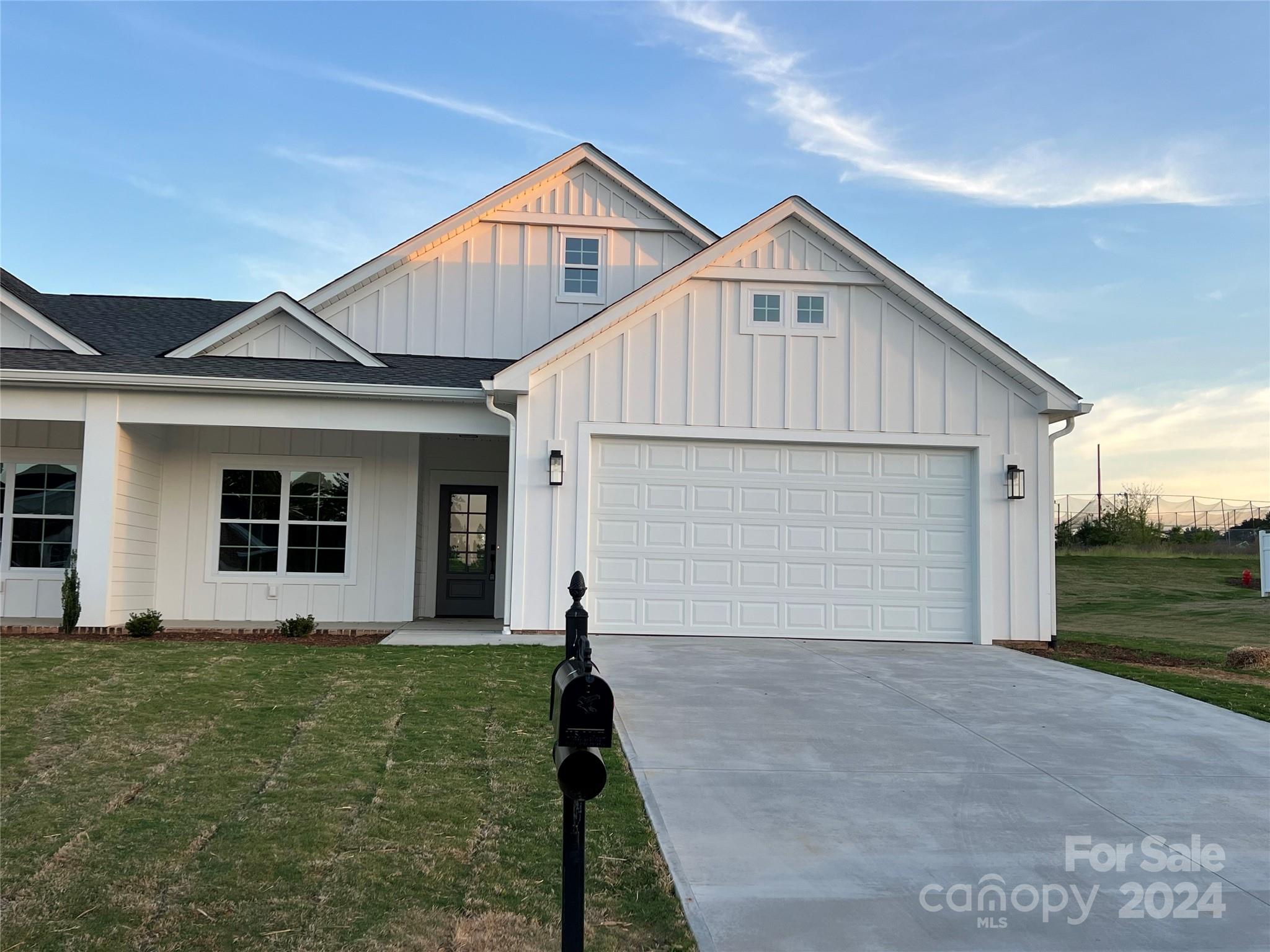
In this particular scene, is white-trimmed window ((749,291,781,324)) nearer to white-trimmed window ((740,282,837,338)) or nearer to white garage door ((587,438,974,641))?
white-trimmed window ((740,282,837,338))

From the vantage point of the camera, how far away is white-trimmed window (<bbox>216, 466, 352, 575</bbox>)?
13.2m

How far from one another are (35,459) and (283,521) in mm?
3318

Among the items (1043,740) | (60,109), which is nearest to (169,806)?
(1043,740)

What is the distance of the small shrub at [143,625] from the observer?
434 inches

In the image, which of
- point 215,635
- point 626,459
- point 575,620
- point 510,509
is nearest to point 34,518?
point 215,635

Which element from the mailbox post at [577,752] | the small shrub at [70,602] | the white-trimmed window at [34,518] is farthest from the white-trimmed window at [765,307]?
the mailbox post at [577,752]

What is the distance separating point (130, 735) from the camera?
6.25 metres

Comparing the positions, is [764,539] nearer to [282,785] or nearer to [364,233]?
[282,785]

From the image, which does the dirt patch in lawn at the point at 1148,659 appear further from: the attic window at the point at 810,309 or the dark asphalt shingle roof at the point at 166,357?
the dark asphalt shingle roof at the point at 166,357

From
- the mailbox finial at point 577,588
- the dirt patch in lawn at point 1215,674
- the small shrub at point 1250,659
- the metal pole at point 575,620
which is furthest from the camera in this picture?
the small shrub at point 1250,659

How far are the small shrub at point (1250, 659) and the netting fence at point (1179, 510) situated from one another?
31.1m

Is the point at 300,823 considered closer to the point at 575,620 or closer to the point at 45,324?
the point at 575,620

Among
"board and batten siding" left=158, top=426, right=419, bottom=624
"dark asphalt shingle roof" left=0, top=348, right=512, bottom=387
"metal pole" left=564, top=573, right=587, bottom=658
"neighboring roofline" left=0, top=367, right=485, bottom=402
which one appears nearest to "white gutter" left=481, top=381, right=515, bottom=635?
"neighboring roofline" left=0, top=367, right=485, bottom=402

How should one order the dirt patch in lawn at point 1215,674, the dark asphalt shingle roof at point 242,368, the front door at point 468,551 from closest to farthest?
the dirt patch in lawn at point 1215,674 < the dark asphalt shingle roof at point 242,368 < the front door at point 468,551
